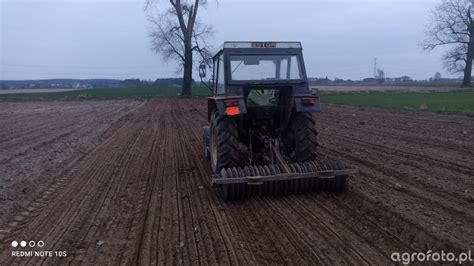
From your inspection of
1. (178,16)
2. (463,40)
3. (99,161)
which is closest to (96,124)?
(99,161)

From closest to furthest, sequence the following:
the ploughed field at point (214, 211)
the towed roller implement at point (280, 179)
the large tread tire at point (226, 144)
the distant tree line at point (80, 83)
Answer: the ploughed field at point (214, 211), the towed roller implement at point (280, 179), the large tread tire at point (226, 144), the distant tree line at point (80, 83)

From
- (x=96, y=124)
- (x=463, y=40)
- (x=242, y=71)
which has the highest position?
(x=463, y=40)

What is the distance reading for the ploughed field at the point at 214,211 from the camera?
4.70 m

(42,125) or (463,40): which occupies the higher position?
(463,40)

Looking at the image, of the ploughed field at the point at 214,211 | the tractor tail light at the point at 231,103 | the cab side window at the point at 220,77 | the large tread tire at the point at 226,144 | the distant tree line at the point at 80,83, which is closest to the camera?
the ploughed field at the point at 214,211

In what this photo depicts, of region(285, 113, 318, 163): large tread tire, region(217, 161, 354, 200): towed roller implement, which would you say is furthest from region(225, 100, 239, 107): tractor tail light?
region(285, 113, 318, 163): large tread tire

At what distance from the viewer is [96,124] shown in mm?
18875

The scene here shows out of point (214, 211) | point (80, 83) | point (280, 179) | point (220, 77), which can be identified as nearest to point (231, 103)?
point (220, 77)

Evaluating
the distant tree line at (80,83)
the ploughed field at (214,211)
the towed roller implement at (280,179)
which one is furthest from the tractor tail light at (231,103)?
the distant tree line at (80,83)

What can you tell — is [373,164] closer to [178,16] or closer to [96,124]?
[96,124]

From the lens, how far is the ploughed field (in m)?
4.70

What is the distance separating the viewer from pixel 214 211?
20.2ft

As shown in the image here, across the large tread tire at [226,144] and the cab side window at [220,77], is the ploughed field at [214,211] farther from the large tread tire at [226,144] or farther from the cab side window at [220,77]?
the cab side window at [220,77]

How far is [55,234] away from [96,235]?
50cm
